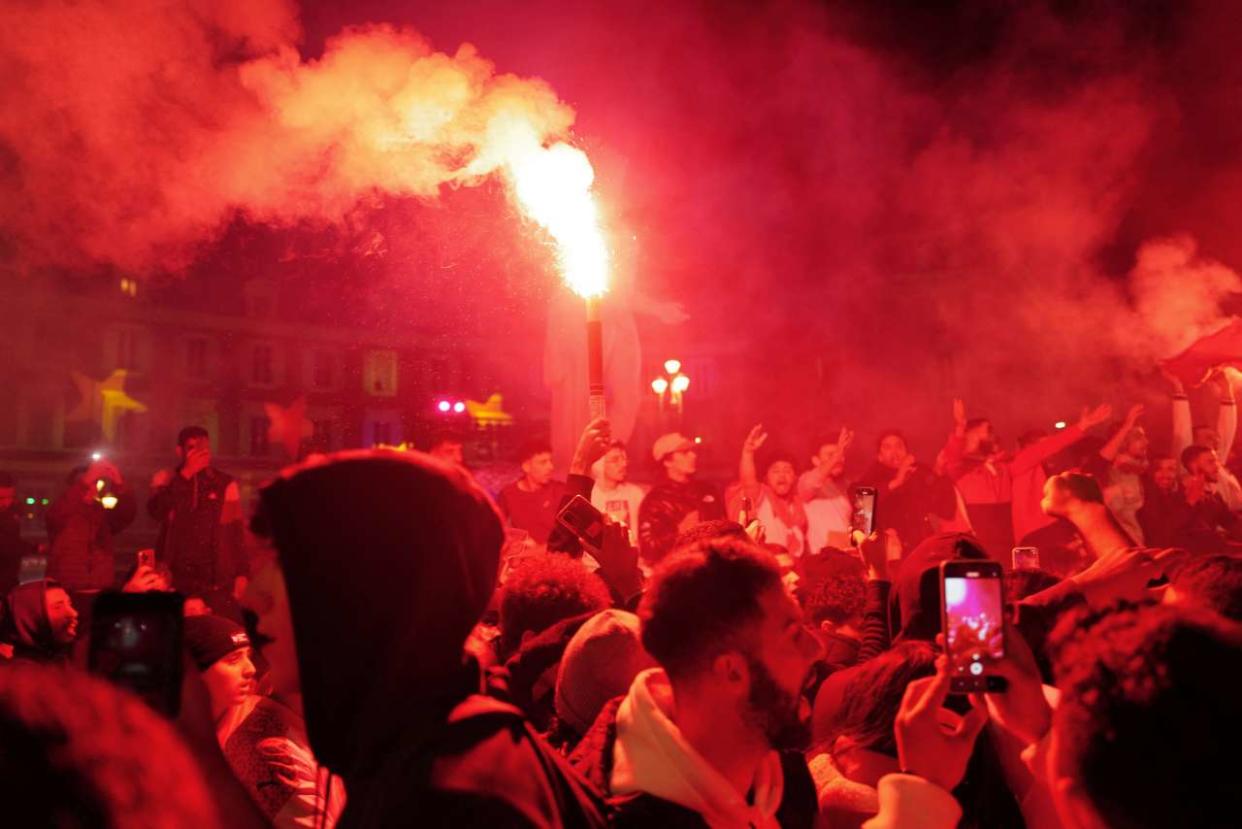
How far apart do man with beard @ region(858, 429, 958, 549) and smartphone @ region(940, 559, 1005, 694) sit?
19.0 feet

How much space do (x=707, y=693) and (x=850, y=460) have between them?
67.4ft

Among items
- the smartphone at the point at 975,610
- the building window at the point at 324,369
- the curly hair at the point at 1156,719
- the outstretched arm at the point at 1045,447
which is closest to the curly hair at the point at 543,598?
the smartphone at the point at 975,610

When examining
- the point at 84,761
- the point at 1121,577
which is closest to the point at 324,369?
the point at 1121,577

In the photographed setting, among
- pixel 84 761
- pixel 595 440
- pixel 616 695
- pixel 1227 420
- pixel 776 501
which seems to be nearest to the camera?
pixel 84 761

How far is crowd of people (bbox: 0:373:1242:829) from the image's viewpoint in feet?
5.29

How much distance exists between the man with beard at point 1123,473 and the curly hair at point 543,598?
703cm

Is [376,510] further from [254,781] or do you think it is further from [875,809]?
[875,809]

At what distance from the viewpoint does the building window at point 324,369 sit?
45250 mm

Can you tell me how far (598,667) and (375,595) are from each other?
143 centimetres

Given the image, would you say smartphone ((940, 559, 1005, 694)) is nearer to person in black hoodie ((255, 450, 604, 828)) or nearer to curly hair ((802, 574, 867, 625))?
person in black hoodie ((255, 450, 604, 828))

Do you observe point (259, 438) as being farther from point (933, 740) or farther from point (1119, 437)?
point (933, 740)

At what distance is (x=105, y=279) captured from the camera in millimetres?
32156

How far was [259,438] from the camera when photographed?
43.0 metres

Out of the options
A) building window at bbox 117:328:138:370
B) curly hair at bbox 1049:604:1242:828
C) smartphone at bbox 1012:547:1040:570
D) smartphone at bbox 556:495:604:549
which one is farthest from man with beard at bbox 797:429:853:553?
building window at bbox 117:328:138:370
